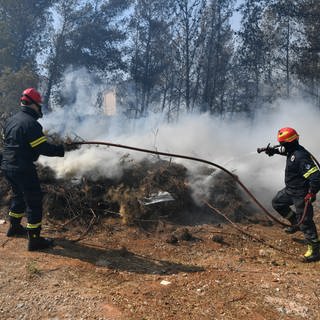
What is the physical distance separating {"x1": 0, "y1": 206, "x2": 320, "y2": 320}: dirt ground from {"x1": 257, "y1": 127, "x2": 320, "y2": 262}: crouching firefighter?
12.3 inches

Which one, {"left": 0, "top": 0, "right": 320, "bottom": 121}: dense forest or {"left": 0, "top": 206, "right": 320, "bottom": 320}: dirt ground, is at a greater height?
{"left": 0, "top": 0, "right": 320, "bottom": 121}: dense forest

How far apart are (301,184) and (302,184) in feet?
0.04

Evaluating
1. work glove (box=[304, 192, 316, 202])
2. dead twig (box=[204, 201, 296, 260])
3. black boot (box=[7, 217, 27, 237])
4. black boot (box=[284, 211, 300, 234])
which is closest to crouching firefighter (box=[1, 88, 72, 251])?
black boot (box=[7, 217, 27, 237])

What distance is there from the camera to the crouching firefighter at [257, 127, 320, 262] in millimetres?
4793

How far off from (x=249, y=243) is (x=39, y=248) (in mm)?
2914

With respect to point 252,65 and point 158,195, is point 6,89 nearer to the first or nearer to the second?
point 158,195

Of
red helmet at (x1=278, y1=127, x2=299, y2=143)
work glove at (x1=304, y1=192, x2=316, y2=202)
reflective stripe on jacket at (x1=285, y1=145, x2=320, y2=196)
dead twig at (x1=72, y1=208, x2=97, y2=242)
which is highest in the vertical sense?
red helmet at (x1=278, y1=127, x2=299, y2=143)

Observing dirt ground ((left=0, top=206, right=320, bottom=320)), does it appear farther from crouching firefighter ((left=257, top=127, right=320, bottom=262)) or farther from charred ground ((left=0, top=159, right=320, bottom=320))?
crouching firefighter ((left=257, top=127, right=320, bottom=262))

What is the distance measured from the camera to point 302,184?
5.05 m

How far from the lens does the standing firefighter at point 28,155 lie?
477 cm

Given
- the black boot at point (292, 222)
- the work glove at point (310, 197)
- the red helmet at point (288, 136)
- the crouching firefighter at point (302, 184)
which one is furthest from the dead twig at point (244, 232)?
the red helmet at point (288, 136)

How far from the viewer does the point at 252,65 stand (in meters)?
Result: 23.2

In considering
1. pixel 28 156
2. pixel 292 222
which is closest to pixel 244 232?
pixel 292 222

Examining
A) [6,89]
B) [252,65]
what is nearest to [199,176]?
[6,89]
